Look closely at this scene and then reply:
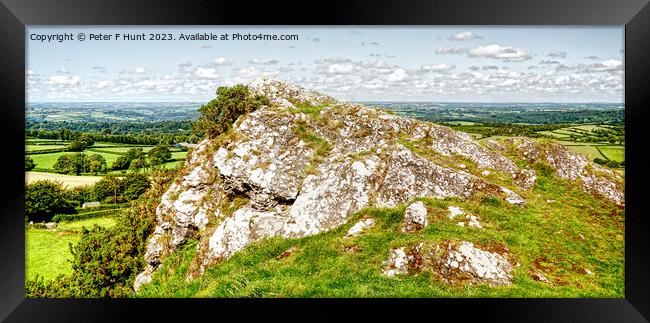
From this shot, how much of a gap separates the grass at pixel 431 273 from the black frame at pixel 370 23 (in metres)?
0.37

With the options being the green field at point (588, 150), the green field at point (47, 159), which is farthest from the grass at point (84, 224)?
the green field at point (588, 150)

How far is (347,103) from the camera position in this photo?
540 inches

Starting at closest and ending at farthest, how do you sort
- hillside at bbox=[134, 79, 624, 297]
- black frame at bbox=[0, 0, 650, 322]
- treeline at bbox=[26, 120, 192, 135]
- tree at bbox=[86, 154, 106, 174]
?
1. hillside at bbox=[134, 79, 624, 297]
2. black frame at bbox=[0, 0, 650, 322]
3. treeline at bbox=[26, 120, 192, 135]
4. tree at bbox=[86, 154, 106, 174]

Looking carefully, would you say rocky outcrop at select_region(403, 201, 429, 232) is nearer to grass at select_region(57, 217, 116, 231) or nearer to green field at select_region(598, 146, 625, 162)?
green field at select_region(598, 146, 625, 162)

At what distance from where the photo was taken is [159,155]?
27594 millimetres

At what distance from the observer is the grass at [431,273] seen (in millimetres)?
8625

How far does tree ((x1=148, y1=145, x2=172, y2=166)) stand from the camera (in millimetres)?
26828

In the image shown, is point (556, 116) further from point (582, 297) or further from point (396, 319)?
point (396, 319)

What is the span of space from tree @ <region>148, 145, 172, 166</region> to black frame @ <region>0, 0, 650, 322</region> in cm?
1731

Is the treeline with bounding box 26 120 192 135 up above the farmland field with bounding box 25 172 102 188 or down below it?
above

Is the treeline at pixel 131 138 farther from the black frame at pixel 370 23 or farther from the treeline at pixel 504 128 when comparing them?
the treeline at pixel 504 128

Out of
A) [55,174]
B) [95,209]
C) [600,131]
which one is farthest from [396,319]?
[95,209]

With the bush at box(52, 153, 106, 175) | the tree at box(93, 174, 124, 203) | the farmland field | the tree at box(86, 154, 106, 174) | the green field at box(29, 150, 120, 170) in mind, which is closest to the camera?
the green field at box(29, 150, 120, 170)

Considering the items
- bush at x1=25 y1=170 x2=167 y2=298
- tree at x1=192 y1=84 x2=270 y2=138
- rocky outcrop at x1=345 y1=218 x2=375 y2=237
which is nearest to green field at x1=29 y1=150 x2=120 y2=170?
bush at x1=25 y1=170 x2=167 y2=298
